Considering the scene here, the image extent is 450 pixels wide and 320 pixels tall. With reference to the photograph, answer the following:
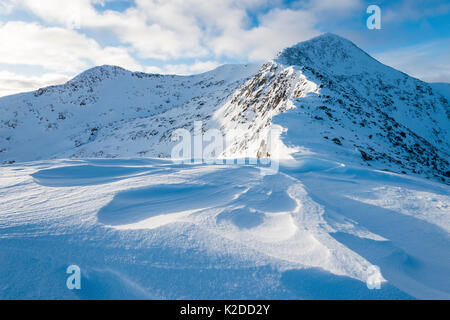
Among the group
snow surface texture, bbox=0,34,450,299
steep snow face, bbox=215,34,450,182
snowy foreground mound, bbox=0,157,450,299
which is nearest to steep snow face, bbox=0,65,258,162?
steep snow face, bbox=215,34,450,182

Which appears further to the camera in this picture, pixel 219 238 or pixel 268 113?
pixel 268 113

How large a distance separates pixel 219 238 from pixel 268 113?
14.0 metres

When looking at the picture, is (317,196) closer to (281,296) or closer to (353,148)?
(281,296)

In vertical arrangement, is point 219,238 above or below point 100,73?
below

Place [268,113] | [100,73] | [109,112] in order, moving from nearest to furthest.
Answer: [268,113], [109,112], [100,73]

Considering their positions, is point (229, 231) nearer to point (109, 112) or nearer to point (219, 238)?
point (219, 238)

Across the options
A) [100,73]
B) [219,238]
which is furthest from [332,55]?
[100,73]

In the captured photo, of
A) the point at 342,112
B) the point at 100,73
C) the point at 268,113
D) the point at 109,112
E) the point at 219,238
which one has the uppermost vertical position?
the point at 100,73

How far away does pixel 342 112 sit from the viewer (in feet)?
36.8

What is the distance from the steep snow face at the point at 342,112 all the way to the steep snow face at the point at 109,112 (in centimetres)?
850

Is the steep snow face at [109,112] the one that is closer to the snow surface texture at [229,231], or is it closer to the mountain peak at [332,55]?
the mountain peak at [332,55]

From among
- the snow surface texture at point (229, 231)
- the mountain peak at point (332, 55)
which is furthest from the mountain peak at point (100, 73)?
the snow surface texture at point (229, 231)
